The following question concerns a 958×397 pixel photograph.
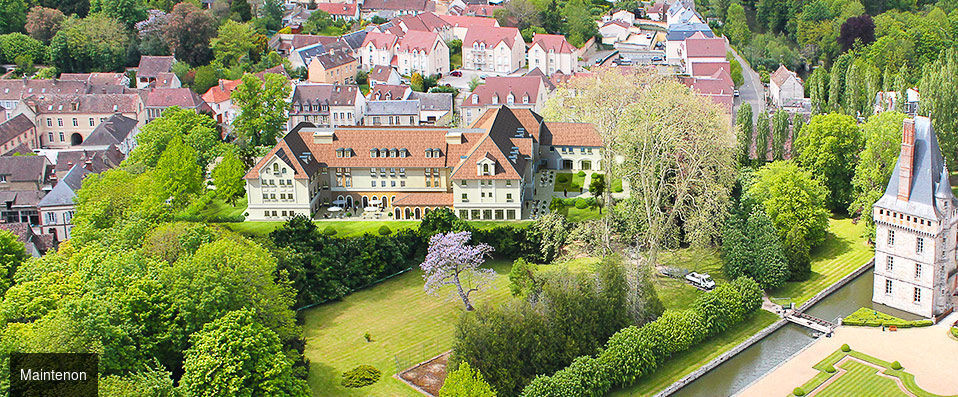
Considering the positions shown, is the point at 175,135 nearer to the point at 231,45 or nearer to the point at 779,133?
the point at 231,45

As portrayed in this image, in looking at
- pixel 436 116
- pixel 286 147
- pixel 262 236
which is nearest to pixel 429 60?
pixel 436 116

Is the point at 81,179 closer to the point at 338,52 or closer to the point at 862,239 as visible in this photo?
the point at 338,52

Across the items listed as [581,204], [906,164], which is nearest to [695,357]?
[906,164]

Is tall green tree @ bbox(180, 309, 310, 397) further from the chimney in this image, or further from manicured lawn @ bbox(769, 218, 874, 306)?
the chimney

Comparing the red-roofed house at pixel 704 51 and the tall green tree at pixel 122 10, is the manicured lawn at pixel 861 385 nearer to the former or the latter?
the red-roofed house at pixel 704 51

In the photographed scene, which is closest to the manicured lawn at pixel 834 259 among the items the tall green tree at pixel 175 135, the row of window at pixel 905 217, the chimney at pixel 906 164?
the row of window at pixel 905 217
